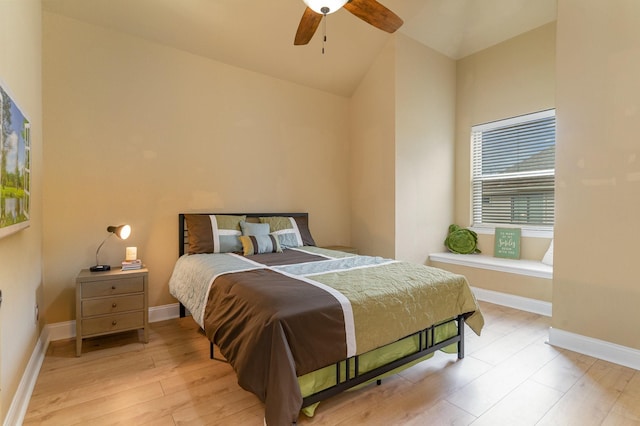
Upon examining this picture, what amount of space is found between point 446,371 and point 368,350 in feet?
2.66

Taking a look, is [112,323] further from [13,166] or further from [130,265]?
[13,166]

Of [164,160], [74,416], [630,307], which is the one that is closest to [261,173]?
[164,160]

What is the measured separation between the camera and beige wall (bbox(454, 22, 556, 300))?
140 inches

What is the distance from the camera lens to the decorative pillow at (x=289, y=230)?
11.0 feet

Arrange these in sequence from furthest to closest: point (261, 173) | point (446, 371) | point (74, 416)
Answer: point (261, 173) < point (446, 371) < point (74, 416)

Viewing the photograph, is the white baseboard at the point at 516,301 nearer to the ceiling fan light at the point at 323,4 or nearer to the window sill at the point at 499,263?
the window sill at the point at 499,263

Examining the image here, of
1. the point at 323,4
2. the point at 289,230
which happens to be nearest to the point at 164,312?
the point at 289,230

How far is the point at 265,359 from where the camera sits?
142cm

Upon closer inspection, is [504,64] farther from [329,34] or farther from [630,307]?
[630,307]

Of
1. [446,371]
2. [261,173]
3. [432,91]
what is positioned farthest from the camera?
[432,91]

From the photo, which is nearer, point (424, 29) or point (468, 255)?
point (424, 29)

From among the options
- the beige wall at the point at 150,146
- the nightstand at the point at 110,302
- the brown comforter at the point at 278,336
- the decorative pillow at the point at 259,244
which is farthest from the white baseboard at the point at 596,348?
the nightstand at the point at 110,302

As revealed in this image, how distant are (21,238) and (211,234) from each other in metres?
1.37

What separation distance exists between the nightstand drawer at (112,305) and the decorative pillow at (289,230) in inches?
54.0
